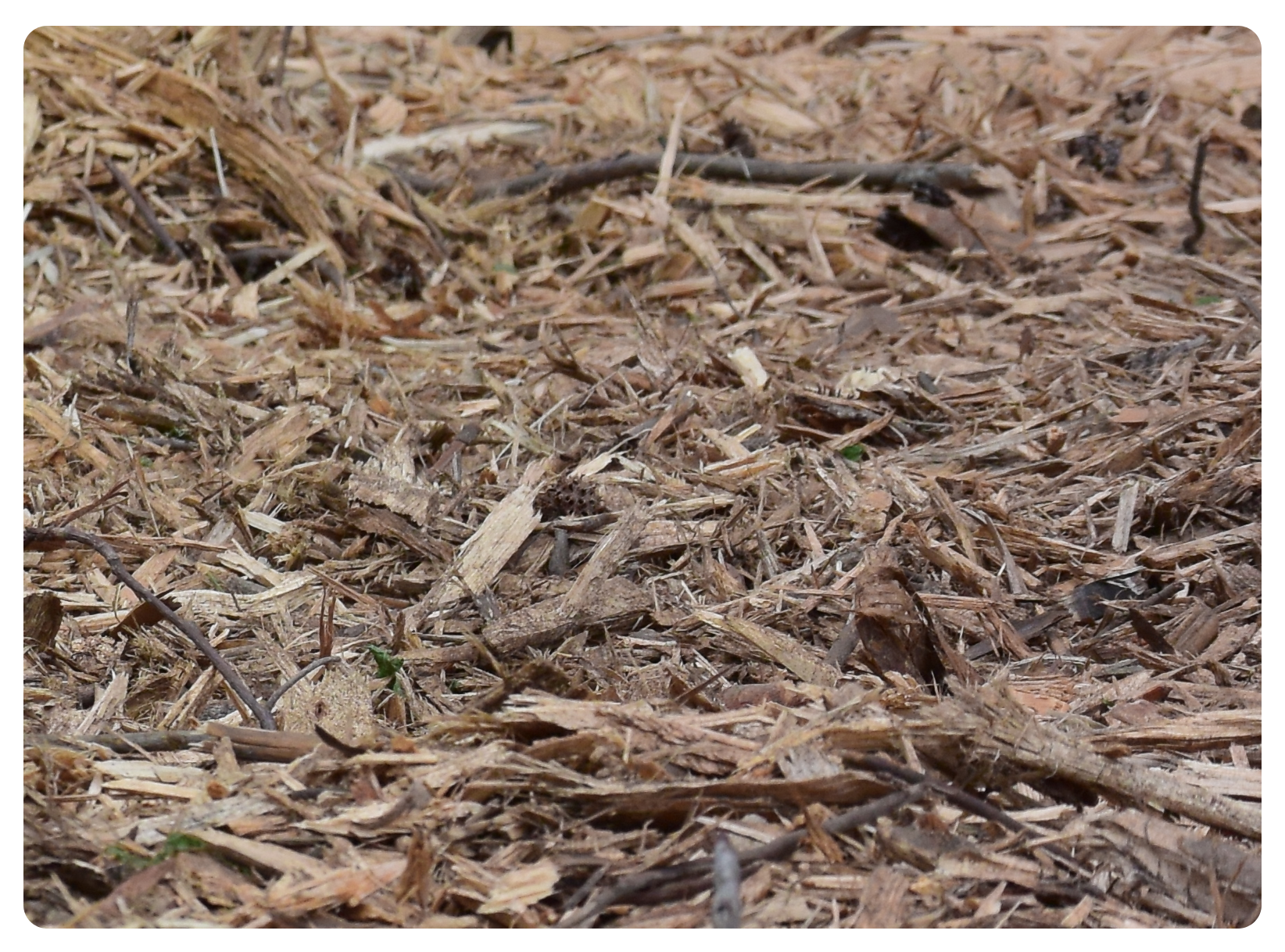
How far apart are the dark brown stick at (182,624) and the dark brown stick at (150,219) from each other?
1825 millimetres

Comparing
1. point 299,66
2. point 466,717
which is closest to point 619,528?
point 466,717

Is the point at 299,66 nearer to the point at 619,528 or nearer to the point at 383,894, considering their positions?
the point at 619,528

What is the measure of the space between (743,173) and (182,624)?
9.91 ft

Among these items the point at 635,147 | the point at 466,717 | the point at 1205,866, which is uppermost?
the point at 635,147

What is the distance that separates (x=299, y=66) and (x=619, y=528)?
11.0 feet

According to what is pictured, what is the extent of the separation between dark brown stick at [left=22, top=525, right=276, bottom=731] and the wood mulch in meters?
0.03

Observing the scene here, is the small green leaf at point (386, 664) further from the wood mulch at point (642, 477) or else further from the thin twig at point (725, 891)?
the thin twig at point (725, 891)

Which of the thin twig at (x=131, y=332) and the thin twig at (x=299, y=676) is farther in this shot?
the thin twig at (x=131, y=332)

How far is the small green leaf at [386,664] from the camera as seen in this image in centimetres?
236

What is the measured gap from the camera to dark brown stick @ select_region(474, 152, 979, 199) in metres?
4.59

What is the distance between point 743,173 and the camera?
15.3 ft

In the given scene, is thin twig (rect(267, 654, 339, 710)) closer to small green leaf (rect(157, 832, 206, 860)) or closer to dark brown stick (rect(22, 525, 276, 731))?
dark brown stick (rect(22, 525, 276, 731))

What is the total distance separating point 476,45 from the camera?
5.80 meters

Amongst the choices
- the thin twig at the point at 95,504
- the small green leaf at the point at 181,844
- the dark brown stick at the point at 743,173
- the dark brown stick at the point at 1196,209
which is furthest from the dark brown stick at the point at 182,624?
the dark brown stick at the point at 1196,209
